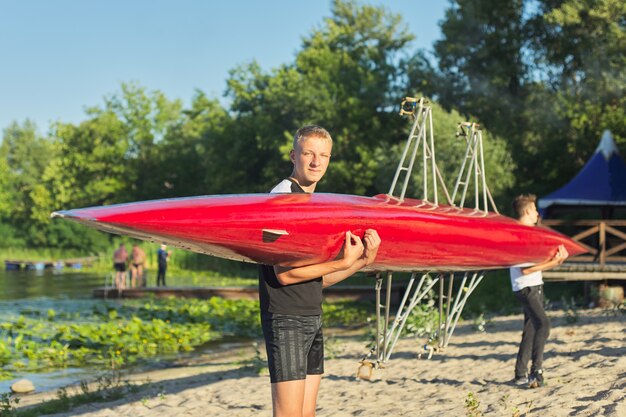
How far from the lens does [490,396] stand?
25.9 feet

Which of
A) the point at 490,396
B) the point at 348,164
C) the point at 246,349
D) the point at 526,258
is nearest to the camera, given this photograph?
the point at 526,258

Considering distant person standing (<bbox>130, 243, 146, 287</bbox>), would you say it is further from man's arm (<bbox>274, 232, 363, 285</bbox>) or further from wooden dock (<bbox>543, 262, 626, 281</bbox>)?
man's arm (<bbox>274, 232, 363, 285</bbox>)

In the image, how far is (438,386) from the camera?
28.8 ft

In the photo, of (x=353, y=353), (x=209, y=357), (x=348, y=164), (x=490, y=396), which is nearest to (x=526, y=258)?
(x=490, y=396)

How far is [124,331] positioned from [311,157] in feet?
42.9

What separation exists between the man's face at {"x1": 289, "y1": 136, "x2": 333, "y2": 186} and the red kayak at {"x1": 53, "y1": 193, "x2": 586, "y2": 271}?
0.53 ft

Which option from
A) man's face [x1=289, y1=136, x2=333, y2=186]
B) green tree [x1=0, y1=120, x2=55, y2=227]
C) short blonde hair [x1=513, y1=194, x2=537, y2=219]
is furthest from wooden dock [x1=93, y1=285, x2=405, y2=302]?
green tree [x1=0, y1=120, x2=55, y2=227]

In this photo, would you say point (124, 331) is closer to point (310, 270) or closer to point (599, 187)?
point (599, 187)

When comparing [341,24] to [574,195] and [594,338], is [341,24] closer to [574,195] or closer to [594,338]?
[574,195]

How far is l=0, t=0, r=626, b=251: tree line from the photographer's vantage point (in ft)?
105

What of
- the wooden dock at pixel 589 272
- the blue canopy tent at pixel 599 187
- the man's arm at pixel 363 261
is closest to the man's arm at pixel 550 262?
the man's arm at pixel 363 261

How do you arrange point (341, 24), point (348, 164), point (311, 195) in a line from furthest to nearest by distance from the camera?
point (341, 24)
point (348, 164)
point (311, 195)

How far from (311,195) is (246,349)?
11.5 meters

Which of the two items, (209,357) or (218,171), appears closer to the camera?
(209,357)
